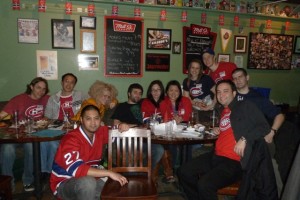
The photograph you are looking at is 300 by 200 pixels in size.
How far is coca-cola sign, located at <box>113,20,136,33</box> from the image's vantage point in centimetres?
484

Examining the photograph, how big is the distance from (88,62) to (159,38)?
1.41 meters

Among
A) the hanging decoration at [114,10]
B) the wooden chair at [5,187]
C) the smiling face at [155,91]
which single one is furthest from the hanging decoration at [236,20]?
the wooden chair at [5,187]

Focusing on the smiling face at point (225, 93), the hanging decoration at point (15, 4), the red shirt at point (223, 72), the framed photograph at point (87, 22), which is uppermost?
the hanging decoration at point (15, 4)

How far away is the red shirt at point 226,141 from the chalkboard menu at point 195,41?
2.57m

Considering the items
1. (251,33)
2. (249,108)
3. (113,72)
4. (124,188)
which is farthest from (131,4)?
(124,188)

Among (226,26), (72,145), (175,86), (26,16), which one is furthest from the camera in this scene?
(226,26)

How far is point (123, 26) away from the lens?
4875 mm

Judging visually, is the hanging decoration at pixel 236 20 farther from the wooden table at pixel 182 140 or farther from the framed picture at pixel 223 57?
the wooden table at pixel 182 140

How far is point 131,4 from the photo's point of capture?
4828 millimetres

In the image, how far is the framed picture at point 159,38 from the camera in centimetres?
507

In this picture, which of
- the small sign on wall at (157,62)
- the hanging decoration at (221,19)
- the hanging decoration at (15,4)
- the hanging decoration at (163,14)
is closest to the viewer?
the hanging decoration at (15,4)

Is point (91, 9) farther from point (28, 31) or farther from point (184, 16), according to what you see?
point (184, 16)

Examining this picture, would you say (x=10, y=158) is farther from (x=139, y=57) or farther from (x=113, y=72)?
(x=139, y=57)

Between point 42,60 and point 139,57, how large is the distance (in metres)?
1.72
